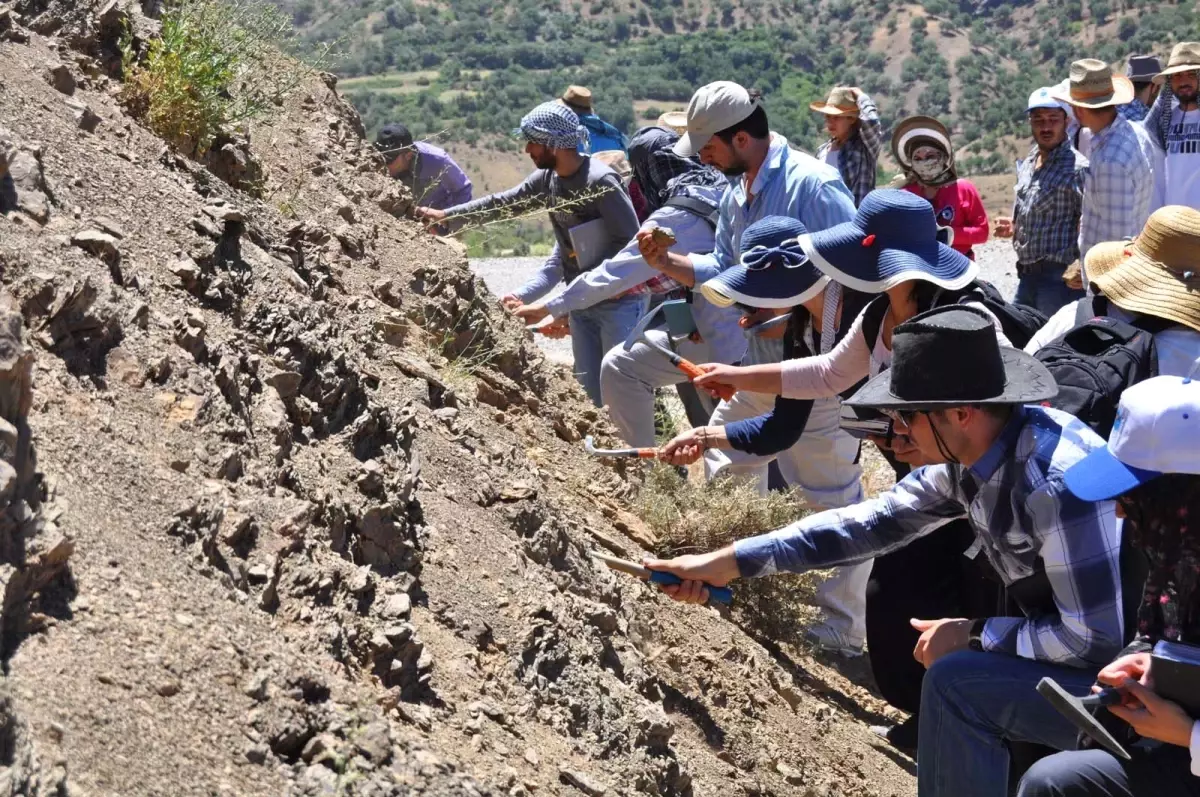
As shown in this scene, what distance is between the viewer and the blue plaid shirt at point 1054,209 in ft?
26.6

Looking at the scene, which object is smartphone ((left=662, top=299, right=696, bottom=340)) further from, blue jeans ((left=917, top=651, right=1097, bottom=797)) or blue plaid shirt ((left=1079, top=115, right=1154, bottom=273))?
blue jeans ((left=917, top=651, right=1097, bottom=797))

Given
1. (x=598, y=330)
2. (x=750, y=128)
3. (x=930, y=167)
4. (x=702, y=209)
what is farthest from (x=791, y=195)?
(x=930, y=167)

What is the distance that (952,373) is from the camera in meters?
3.32

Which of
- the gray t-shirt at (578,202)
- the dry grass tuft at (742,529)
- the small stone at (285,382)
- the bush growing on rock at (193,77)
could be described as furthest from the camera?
the gray t-shirt at (578,202)

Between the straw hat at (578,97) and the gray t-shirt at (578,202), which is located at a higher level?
the straw hat at (578,97)

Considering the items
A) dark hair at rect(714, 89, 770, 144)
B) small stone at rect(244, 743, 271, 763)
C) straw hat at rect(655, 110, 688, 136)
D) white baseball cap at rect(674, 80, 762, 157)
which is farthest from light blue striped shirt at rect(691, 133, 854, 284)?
small stone at rect(244, 743, 271, 763)

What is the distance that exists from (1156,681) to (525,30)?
6915 centimetres

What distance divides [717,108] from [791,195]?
467mm

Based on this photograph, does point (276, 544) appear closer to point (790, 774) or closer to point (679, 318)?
point (790, 774)

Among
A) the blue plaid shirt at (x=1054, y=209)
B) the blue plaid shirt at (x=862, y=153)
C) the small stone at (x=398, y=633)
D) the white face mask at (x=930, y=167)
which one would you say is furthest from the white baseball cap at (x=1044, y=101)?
the small stone at (x=398, y=633)

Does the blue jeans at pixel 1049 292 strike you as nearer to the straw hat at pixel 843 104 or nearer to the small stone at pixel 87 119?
the straw hat at pixel 843 104

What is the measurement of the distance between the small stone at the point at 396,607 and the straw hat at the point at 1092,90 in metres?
5.88

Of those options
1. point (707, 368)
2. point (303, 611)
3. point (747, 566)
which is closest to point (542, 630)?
point (747, 566)

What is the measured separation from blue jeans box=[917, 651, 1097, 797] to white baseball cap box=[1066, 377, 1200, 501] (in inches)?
21.4
